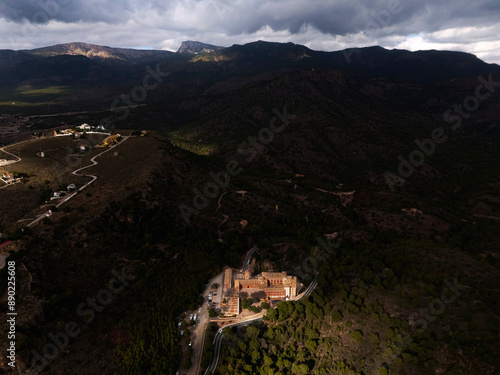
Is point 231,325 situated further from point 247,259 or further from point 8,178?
point 8,178

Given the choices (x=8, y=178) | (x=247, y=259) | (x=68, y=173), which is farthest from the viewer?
(x=68, y=173)

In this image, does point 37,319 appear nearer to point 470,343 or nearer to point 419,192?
point 470,343

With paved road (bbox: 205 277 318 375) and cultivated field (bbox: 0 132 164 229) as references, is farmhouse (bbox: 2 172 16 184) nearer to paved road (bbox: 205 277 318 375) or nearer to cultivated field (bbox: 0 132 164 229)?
cultivated field (bbox: 0 132 164 229)

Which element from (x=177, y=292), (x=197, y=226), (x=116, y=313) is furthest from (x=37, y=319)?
(x=197, y=226)

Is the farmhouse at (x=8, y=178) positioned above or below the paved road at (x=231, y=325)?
above

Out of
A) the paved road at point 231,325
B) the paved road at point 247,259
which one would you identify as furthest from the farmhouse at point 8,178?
the paved road at point 231,325

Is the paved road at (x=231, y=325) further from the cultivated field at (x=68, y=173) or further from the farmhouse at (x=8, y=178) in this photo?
the farmhouse at (x=8, y=178)

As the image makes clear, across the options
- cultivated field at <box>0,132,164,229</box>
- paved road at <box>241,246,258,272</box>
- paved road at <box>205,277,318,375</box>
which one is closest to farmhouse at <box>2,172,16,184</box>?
cultivated field at <box>0,132,164,229</box>

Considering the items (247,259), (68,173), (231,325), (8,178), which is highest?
(8,178)

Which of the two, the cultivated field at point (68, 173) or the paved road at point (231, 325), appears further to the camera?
the cultivated field at point (68, 173)

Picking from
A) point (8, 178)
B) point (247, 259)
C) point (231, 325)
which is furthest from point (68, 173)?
point (231, 325)

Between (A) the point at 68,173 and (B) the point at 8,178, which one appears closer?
(B) the point at 8,178
